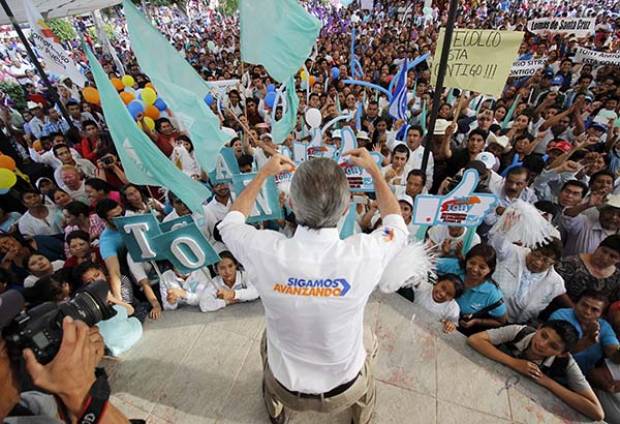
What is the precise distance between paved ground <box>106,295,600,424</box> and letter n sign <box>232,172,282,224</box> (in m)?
0.89

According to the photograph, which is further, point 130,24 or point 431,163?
point 431,163

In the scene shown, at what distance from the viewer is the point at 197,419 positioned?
6.73 ft

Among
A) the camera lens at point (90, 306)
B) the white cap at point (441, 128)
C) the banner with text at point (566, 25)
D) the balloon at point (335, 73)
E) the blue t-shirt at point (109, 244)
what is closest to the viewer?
the camera lens at point (90, 306)

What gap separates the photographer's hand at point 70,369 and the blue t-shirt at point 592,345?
2985 millimetres

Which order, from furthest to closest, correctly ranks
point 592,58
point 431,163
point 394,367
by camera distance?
point 592,58 < point 431,163 < point 394,367

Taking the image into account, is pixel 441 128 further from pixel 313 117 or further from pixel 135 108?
pixel 135 108

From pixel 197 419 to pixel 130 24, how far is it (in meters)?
3.02

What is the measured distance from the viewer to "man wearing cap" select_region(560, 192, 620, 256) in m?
3.08

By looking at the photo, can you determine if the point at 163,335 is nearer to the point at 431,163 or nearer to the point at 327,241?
the point at 327,241

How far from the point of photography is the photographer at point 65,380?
95cm

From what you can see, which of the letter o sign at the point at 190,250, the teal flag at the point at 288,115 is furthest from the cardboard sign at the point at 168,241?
the teal flag at the point at 288,115

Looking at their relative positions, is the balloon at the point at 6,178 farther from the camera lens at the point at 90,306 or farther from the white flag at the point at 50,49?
the camera lens at the point at 90,306

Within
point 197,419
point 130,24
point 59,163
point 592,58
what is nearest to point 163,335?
point 197,419

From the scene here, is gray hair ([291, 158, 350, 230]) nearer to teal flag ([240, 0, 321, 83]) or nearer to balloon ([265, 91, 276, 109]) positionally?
teal flag ([240, 0, 321, 83])
